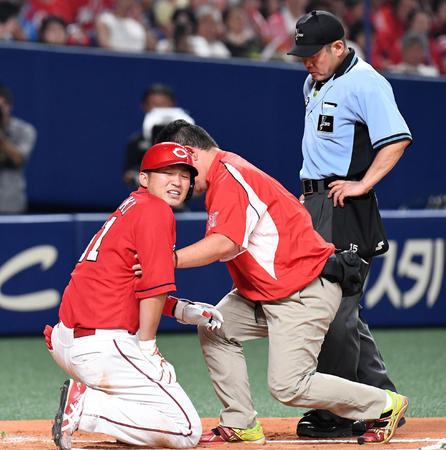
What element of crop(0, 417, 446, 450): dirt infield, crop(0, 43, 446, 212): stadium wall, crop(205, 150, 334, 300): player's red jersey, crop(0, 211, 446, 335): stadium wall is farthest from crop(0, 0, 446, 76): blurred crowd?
crop(205, 150, 334, 300): player's red jersey

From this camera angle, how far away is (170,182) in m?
4.20

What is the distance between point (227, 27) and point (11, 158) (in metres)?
3.33

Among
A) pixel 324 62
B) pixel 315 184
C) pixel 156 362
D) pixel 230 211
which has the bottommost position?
pixel 156 362

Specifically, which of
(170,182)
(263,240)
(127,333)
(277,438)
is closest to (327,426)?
(277,438)

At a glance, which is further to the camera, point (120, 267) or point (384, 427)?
point (384, 427)

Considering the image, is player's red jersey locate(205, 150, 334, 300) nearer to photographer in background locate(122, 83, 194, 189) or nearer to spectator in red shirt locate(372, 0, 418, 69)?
photographer in background locate(122, 83, 194, 189)

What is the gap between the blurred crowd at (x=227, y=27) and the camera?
9828 mm

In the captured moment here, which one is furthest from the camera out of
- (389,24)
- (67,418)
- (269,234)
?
(389,24)

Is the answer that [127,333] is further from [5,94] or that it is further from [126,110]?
[126,110]

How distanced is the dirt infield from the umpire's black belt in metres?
1.26

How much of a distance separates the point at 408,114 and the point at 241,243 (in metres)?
6.67

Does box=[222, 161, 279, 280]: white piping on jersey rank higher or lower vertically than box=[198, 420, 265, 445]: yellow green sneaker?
higher

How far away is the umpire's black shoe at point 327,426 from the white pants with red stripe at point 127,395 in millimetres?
722

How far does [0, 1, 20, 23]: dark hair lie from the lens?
9453 mm
